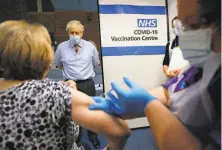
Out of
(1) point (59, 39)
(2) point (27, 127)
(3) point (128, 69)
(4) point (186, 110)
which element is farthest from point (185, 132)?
(1) point (59, 39)

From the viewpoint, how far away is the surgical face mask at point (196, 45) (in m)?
0.80

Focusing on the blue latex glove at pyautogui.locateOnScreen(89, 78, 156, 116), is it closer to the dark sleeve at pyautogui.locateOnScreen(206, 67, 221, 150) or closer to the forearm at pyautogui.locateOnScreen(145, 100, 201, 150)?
the forearm at pyautogui.locateOnScreen(145, 100, 201, 150)

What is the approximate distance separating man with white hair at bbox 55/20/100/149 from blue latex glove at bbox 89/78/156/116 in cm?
232

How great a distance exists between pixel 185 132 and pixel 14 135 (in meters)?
0.61

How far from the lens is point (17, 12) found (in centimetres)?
438

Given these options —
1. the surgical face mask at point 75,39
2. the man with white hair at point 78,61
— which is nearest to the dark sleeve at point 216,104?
the man with white hair at point 78,61

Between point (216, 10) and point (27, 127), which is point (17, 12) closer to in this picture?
point (27, 127)

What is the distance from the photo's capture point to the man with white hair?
11.3 feet

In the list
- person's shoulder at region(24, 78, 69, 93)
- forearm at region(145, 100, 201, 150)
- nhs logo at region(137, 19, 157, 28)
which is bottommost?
forearm at region(145, 100, 201, 150)

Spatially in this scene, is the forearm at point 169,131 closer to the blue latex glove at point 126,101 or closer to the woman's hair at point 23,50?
the blue latex glove at point 126,101

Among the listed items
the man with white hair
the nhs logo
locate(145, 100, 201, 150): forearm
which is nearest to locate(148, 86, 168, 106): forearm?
locate(145, 100, 201, 150): forearm

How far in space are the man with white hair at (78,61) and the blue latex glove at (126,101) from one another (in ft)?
7.63

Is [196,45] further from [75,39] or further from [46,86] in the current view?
[75,39]

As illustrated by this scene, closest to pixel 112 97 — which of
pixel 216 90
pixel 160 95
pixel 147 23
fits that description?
pixel 160 95
